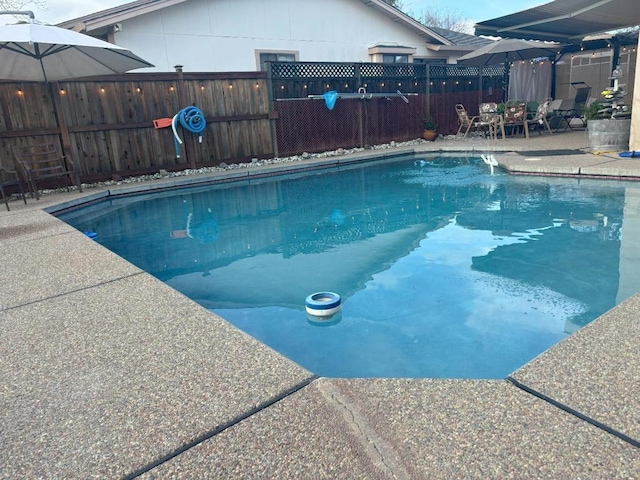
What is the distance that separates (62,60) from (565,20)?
10.5 m

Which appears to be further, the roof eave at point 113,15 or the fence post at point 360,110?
the fence post at point 360,110

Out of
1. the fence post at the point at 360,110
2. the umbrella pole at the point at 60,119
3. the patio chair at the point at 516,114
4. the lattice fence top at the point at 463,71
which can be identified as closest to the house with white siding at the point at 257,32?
the lattice fence top at the point at 463,71

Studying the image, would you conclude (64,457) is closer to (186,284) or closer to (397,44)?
(186,284)

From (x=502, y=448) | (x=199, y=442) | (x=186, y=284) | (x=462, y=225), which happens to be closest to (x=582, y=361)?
(x=502, y=448)

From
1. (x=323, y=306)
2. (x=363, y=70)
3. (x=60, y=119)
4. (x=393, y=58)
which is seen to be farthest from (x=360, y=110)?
(x=323, y=306)

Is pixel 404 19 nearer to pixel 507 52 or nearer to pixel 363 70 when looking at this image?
pixel 507 52

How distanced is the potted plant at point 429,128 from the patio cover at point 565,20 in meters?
2.52

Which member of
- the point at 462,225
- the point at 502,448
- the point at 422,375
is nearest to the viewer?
the point at 502,448

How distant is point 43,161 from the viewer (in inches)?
287

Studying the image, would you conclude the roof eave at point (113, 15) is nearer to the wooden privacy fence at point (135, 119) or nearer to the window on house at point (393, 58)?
the wooden privacy fence at point (135, 119)

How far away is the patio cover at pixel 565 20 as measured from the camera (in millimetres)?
A: 9086

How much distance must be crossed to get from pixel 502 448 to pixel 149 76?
9.01 metres

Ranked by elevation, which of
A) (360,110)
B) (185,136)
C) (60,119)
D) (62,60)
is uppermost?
(62,60)

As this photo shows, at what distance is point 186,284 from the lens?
4035 mm
